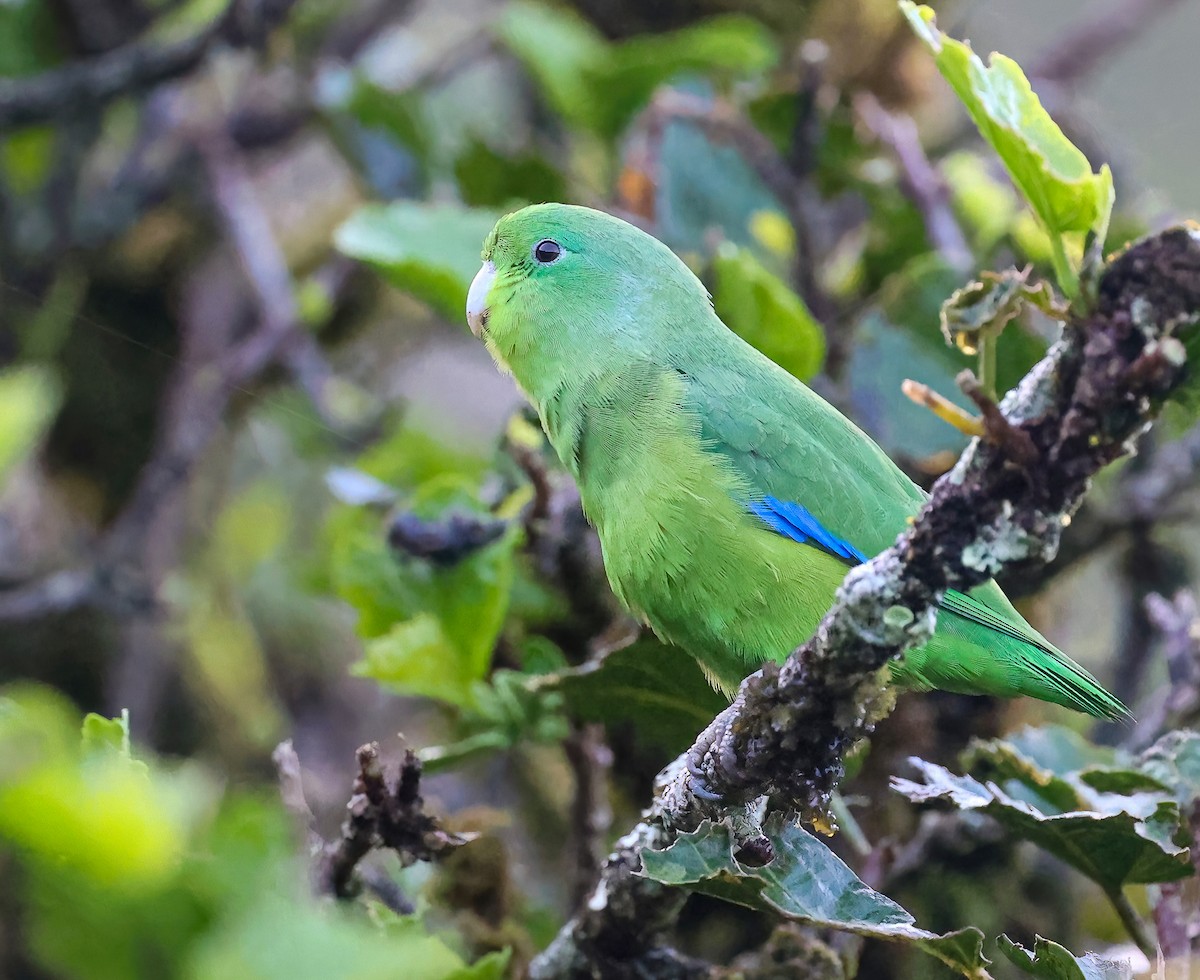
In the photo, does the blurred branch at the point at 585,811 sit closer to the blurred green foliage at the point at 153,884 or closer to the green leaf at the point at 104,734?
the green leaf at the point at 104,734

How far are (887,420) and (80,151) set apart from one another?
1813mm

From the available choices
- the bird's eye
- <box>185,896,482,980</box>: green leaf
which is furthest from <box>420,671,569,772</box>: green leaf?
<box>185,896,482,980</box>: green leaf

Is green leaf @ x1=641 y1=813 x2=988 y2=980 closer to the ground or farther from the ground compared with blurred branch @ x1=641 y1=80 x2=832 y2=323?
closer to the ground

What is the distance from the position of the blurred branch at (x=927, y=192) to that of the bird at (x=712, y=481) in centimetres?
68

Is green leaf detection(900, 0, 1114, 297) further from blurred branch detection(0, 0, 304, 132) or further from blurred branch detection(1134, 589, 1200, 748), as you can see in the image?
blurred branch detection(0, 0, 304, 132)

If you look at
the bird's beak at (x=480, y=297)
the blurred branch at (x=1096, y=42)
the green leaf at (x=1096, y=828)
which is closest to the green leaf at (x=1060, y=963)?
the green leaf at (x=1096, y=828)

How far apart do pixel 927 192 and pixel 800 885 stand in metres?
1.48

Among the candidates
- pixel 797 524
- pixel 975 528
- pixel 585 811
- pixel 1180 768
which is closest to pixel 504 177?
pixel 797 524

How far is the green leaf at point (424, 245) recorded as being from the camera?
6.40 ft

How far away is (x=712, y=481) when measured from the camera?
1502mm

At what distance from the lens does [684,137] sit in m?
2.34

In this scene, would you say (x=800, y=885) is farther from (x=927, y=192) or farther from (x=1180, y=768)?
(x=927, y=192)

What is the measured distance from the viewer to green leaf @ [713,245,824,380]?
1821 millimetres

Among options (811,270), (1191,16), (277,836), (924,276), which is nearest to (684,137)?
(811,270)
